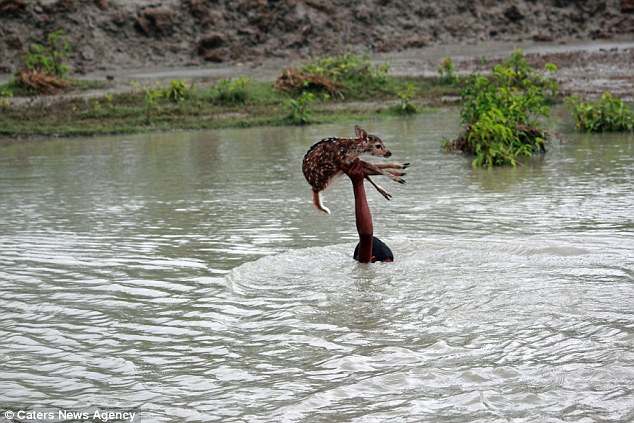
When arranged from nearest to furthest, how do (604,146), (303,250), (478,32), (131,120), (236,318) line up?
(236,318), (303,250), (604,146), (131,120), (478,32)

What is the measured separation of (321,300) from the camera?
554 cm

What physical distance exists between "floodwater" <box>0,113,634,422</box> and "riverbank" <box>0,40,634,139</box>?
5.66 meters

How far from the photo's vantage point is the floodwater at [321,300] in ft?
13.6

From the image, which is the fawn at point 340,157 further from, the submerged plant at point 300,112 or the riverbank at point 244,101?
the riverbank at point 244,101

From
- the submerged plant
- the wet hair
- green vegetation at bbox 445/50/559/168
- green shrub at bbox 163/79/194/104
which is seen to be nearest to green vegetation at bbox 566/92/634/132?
green vegetation at bbox 445/50/559/168

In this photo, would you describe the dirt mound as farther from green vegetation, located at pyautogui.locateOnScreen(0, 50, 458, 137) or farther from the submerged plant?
the submerged plant

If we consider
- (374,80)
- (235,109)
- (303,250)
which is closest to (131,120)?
(235,109)

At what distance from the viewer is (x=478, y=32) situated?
23.7 metres

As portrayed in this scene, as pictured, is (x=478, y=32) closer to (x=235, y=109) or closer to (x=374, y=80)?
(x=374, y=80)

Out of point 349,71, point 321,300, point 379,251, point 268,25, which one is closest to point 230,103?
point 349,71

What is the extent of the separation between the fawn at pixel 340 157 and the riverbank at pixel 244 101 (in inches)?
380

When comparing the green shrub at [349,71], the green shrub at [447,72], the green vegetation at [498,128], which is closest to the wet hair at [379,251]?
→ the green vegetation at [498,128]

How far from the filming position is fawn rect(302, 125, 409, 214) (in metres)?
5.79

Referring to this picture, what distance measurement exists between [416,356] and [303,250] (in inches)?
90.3
